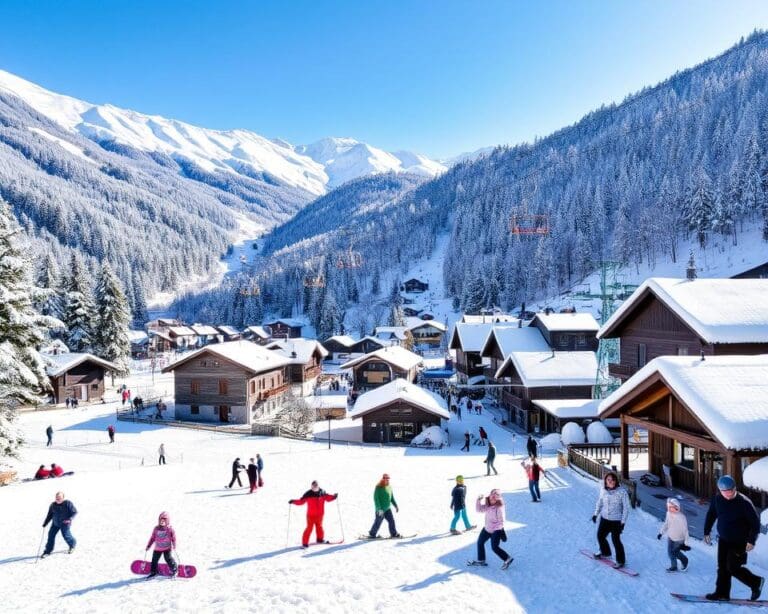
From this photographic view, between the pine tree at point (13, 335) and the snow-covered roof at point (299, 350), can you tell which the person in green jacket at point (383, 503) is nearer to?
the pine tree at point (13, 335)

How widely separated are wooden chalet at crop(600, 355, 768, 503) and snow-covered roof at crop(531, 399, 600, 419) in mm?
12835

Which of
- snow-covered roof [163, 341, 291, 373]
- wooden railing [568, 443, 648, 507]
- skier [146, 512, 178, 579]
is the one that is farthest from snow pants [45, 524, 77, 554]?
→ snow-covered roof [163, 341, 291, 373]

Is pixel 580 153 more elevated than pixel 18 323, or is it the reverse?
pixel 580 153

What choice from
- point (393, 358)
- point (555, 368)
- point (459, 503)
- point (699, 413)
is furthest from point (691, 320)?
point (393, 358)

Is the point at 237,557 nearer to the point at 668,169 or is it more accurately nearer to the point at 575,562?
the point at 575,562

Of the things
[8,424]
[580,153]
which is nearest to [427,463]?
[8,424]

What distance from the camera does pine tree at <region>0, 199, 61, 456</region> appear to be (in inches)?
848

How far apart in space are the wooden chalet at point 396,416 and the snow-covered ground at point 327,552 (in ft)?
39.6

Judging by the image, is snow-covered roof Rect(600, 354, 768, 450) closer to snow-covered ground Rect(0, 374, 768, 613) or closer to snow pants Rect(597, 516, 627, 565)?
snow-covered ground Rect(0, 374, 768, 613)

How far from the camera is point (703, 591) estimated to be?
866 cm

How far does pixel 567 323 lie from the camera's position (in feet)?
154

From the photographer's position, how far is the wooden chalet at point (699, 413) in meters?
11.2

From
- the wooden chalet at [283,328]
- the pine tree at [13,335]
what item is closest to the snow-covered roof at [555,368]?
the pine tree at [13,335]

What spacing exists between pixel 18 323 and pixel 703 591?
25.0m
